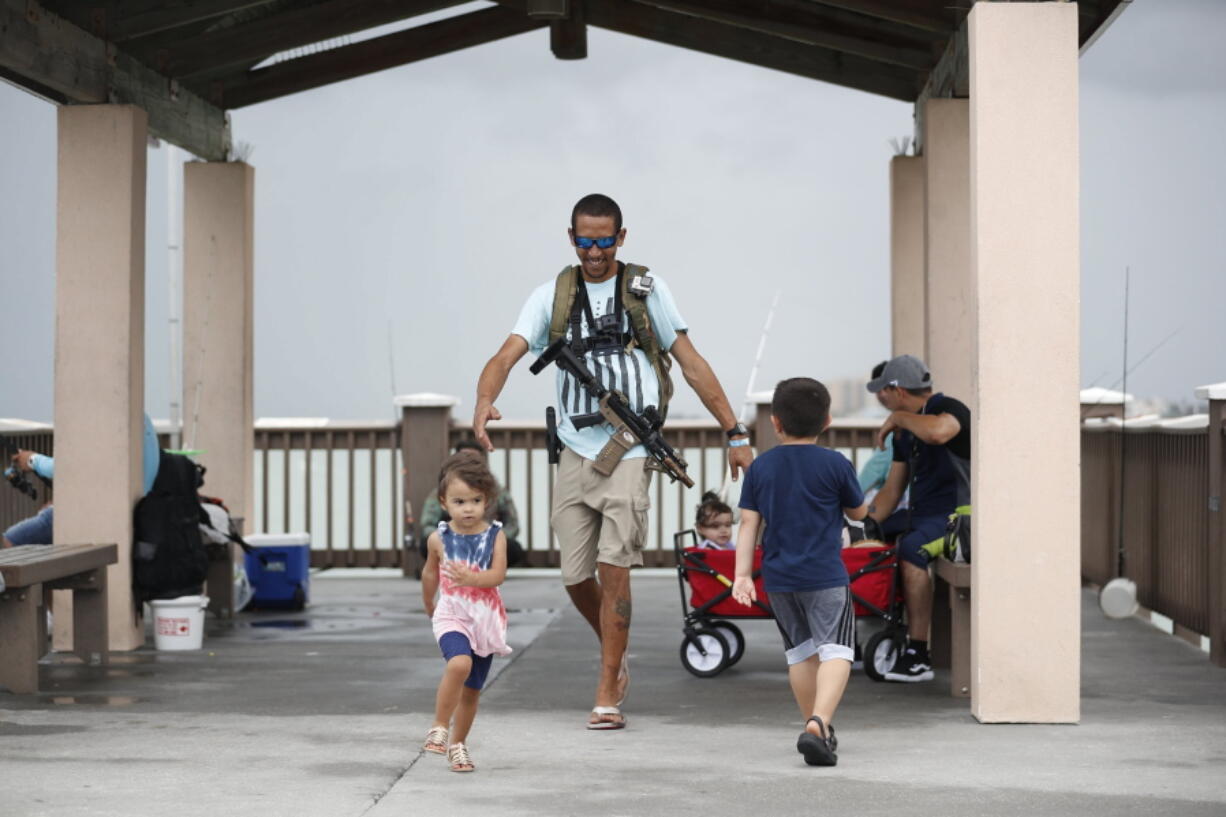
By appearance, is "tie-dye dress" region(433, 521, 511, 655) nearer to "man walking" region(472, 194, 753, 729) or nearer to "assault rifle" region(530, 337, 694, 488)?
"man walking" region(472, 194, 753, 729)

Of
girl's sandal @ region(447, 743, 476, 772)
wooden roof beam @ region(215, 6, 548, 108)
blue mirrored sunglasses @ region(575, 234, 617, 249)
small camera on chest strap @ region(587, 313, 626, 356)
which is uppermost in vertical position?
wooden roof beam @ region(215, 6, 548, 108)

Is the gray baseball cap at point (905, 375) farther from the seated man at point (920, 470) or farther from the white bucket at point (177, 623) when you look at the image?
the white bucket at point (177, 623)

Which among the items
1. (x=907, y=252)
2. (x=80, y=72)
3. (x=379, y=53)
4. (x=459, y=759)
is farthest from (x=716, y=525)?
(x=379, y=53)

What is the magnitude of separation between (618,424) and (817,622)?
1.16 m

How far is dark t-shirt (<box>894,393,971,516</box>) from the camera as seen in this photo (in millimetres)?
7539

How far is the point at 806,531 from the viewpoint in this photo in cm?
587

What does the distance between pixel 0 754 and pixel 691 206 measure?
10.2 meters

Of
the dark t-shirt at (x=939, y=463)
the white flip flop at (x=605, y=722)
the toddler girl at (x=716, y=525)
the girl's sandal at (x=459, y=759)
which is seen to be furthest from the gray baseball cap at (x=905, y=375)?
the girl's sandal at (x=459, y=759)

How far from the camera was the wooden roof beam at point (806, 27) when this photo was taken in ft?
32.0

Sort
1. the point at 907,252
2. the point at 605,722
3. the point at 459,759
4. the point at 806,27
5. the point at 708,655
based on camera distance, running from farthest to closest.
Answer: the point at 907,252 < the point at 806,27 < the point at 708,655 < the point at 605,722 < the point at 459,759

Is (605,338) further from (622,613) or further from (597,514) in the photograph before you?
(622,613)

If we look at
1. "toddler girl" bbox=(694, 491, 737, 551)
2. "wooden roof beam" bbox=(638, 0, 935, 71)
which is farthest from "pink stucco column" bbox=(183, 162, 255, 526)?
"toddler girl" bbox=(694, 491, 737, 551)

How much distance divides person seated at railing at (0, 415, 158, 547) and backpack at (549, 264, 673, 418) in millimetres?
3130

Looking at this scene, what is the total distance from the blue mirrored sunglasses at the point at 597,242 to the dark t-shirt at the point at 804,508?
1199mm
